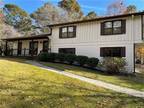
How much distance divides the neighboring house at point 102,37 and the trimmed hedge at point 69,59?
1.38 metres

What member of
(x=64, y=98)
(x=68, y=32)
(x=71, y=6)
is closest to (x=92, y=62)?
(x=68, y=32)

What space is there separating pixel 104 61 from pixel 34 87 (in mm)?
11590

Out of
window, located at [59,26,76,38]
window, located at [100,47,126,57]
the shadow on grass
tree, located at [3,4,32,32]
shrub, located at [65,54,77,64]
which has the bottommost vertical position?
the shadow on grass

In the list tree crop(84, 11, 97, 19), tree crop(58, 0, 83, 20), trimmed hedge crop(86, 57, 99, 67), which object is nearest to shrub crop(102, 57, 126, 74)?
trimmed hedge crop(86, 57, 99, 67)

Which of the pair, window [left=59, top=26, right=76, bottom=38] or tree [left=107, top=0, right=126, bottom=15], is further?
tree [left=107, top=0, right=126, bottom=15]

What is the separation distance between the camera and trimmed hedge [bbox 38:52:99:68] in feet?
69.9

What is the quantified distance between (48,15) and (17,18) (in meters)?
7.66

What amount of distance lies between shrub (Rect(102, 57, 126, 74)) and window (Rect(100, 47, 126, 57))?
1155 mm

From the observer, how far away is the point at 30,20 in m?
53.1

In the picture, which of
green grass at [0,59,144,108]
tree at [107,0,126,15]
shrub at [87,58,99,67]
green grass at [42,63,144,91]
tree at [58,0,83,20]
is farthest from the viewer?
tree at [58,0,83,20]

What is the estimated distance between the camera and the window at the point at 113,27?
21.0 m

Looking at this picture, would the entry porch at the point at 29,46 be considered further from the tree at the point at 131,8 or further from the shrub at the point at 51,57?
the tree at the point at 131,8

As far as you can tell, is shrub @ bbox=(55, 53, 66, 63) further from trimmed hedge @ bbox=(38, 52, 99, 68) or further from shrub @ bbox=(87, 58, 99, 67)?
shrub @ bbox=(87, 58, 99, 67)

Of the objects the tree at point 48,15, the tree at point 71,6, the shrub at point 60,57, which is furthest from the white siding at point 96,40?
the tree at point 71,6
